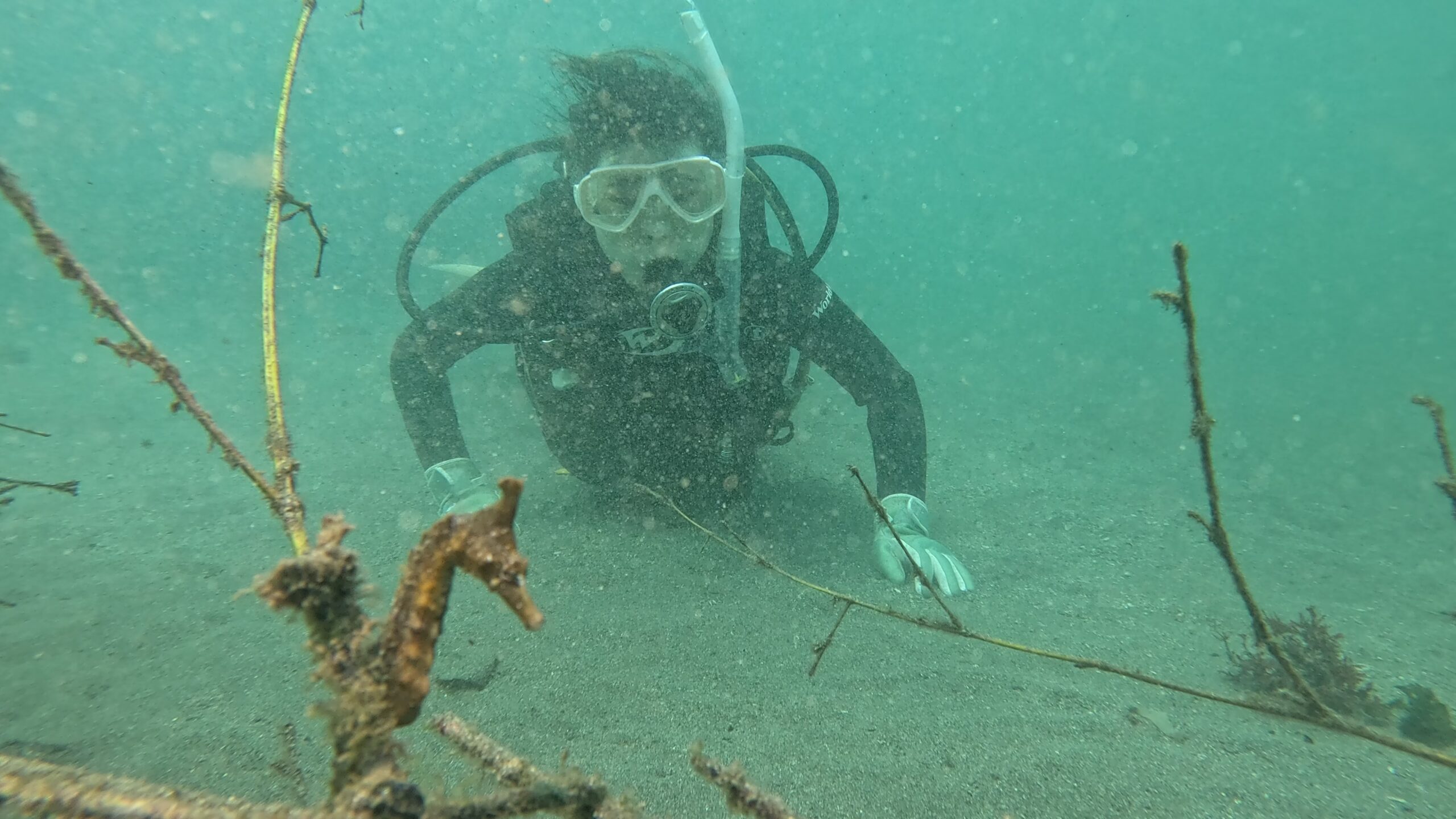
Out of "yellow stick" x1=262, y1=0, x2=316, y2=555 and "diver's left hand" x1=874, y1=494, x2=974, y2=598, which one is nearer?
"yellow stick" x1=262, y1=0, x2=316, y2=555

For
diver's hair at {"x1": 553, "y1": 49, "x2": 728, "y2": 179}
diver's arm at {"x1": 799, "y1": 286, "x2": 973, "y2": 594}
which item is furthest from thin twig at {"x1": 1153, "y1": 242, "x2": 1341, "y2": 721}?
diver's hair at {"x1": 553, "y1": 49, "x2": 728, "y2": 179}

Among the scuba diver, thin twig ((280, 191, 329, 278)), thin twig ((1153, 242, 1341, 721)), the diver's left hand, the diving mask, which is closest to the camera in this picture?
thin twig ((1153, 242, 1341, 721))

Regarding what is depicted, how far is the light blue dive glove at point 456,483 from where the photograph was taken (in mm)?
4535

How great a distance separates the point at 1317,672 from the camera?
3383 millimetres

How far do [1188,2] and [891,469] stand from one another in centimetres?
8316

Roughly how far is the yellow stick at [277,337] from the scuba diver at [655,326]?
3009 mm

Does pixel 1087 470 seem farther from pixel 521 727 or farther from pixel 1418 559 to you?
pixel 521 727

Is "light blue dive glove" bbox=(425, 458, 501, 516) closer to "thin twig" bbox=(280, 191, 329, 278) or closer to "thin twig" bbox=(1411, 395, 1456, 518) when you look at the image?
"thin twig" bbox=(280, 191, 329, 278)

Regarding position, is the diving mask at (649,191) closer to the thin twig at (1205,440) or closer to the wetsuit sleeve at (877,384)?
the wetsuit sleeve at (877,384)

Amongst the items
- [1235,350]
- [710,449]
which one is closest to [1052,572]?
[710,449]

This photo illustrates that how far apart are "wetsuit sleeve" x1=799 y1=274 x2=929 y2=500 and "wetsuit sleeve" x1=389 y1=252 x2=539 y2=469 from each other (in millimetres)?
2296

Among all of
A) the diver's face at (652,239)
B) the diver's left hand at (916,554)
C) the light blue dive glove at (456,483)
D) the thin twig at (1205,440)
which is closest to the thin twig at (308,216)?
the thin twig at (1205,440)

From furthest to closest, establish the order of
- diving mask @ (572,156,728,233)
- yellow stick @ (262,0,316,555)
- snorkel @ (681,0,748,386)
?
snorkel @ (681,0,748,386), diving mask @ (572,156,728,233), yellow stick @ (262,0,316,555)

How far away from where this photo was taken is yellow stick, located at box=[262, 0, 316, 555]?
1.03 meters
